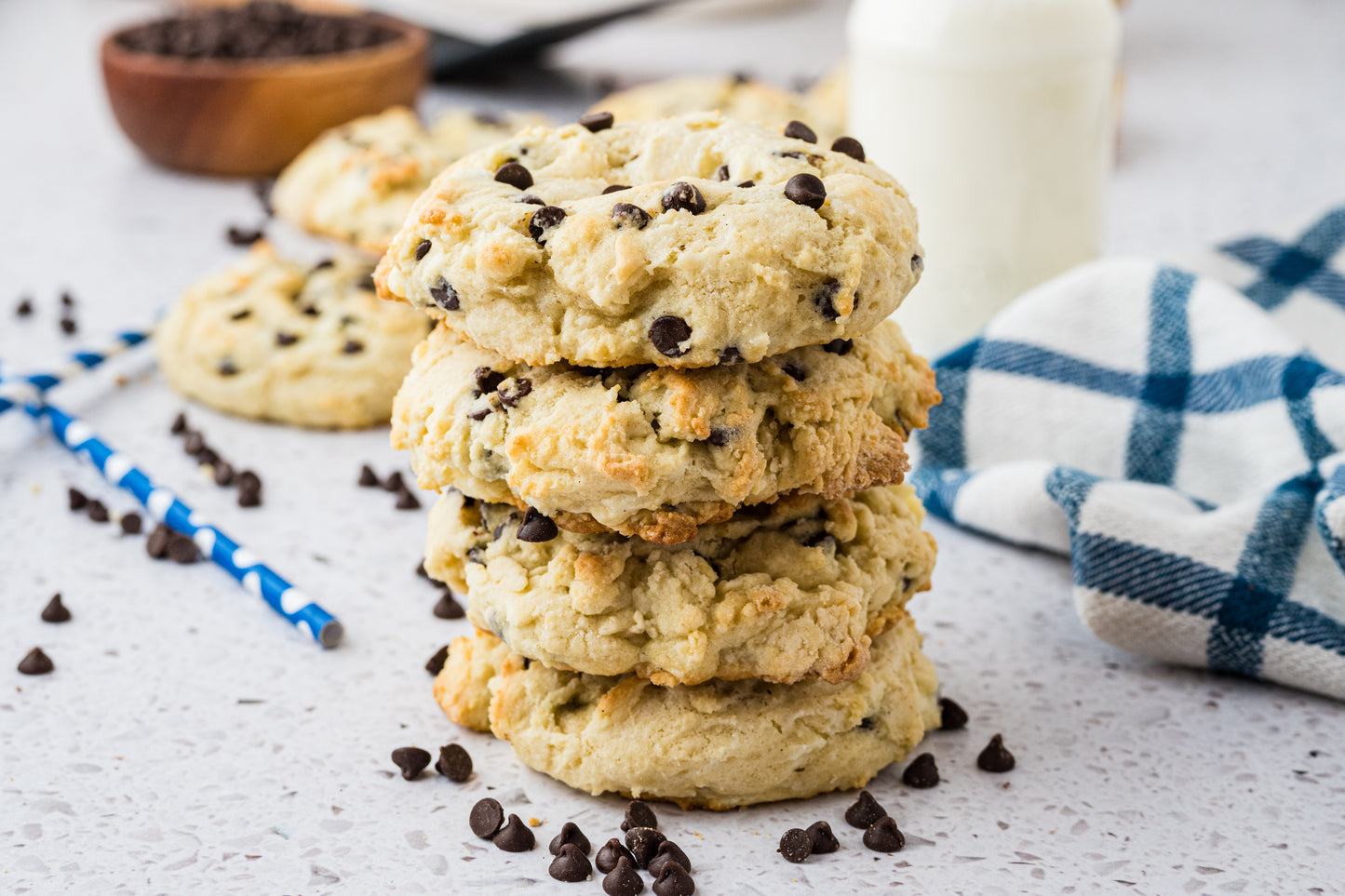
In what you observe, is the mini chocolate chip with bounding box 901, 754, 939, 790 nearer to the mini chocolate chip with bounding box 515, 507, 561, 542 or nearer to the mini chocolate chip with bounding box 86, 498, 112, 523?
the mini chocolate chip with bounding box 515, 507, 561, 542

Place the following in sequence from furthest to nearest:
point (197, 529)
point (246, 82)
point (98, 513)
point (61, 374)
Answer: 1. point (246, 82)
2. point (61, 374)
3. point (98, 513)
4. point (197, 529)

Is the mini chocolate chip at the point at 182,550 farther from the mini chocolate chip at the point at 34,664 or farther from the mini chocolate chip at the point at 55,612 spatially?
the mini chocolate chip at the point at 34,664

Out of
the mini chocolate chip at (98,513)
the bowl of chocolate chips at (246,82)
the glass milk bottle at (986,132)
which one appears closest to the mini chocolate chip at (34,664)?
the mini chocolate chip at (98,513)

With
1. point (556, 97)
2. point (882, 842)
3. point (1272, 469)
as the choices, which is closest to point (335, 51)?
point (556, 97)

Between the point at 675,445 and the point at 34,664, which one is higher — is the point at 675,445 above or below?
above

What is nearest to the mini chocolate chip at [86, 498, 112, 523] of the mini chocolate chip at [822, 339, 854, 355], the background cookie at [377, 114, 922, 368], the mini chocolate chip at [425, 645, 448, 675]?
the mini chocolate chip at [425, 645, 448, 675]

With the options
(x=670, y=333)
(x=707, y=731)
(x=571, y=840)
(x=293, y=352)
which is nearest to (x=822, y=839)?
(x=707, y=731)

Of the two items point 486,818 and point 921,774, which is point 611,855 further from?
point 921,774
